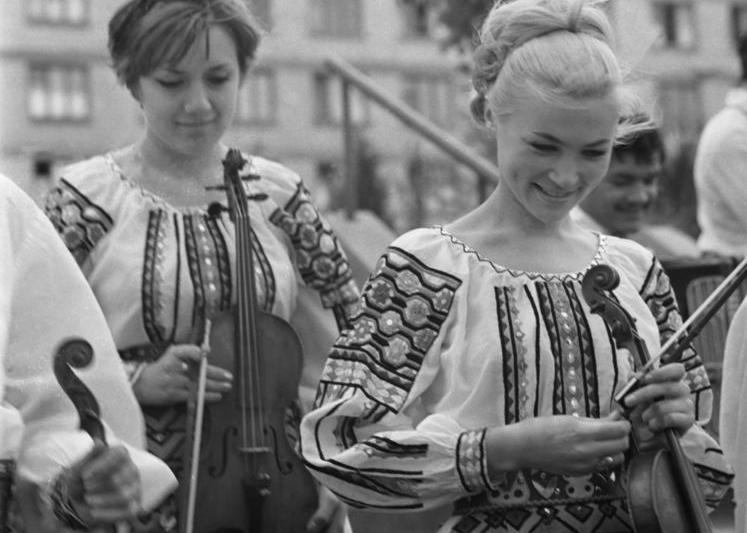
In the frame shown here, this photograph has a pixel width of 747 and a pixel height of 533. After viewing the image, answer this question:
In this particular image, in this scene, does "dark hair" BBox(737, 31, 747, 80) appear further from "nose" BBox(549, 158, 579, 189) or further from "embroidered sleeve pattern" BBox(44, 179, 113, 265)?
→ "nose" BBox(549, 158, 579, 189)

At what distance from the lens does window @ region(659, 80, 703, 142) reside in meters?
30.3

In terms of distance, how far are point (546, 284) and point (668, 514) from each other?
544 millimetres

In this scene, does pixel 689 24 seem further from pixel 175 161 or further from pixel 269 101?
pixel 175 161

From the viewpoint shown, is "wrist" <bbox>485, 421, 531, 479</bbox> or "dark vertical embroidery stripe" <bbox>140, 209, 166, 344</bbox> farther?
"dark vertical embroidery stripe" <bbox>140, 209, 166, 344</bbox>

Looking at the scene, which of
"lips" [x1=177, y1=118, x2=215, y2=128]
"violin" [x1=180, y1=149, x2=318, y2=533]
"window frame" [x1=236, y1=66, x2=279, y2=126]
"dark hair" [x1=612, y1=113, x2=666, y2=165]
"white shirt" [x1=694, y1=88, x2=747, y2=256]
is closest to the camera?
"violin" [x1=180, y1=149, x2=318, y2=533]

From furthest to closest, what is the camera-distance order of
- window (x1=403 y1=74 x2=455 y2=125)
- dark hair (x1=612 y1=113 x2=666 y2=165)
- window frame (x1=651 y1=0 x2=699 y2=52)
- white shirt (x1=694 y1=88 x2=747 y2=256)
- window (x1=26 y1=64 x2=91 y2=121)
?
window frame (x1=651 y1=0 x2=699 y2=52), window (x1=403 y1=74 x2=455 y2=125), window (x1=26 y1=64 x2=91 y2=121), white shirt (x1=694 y1=88 x2=747 y2=256), dark hair (x1=612 y1=113 x2=666 y2=165)

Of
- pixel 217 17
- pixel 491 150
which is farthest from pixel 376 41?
pixel 217 17

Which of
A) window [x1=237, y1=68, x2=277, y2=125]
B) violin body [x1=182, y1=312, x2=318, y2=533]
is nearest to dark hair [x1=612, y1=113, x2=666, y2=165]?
violin body [x1=182, y1=312, x2=318, y2=533]

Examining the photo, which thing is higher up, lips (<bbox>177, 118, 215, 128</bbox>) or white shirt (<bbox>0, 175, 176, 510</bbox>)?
lips (<bbox>177, 118, 215, 128</bbox>)

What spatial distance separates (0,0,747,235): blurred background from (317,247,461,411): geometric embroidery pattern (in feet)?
56.4

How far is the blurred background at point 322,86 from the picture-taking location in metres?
24.5

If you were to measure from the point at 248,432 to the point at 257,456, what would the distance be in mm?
65

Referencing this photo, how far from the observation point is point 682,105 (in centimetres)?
3147

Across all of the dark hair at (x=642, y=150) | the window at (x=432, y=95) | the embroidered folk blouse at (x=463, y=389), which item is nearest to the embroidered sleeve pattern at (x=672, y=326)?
the embroidered folk blouse at (x=463, y=389)
